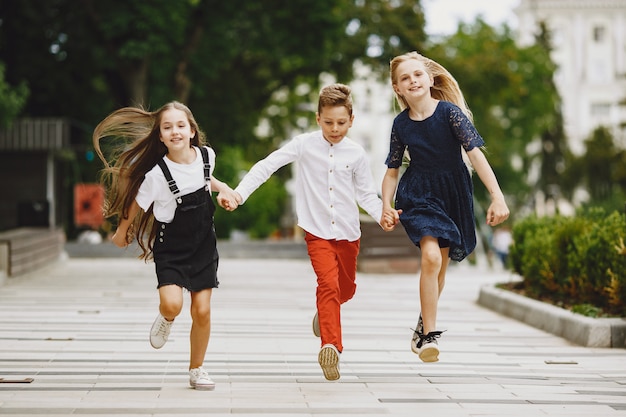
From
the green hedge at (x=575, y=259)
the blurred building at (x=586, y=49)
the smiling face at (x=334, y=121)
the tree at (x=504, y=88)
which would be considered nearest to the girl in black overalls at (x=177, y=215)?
the smiling face at (x=334, y=121)

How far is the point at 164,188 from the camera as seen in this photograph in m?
6.88

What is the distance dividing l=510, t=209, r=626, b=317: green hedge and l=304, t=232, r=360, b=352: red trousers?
330 cm

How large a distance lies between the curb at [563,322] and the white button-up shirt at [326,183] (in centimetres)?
304

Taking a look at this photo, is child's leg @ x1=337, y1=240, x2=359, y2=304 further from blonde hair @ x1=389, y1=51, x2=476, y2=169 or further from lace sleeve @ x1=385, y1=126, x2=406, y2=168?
blonde hair @ x1=389, y1=51, x2=476, y2=169

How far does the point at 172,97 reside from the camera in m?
29.1

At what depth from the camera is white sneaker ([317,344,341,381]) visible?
6.93m

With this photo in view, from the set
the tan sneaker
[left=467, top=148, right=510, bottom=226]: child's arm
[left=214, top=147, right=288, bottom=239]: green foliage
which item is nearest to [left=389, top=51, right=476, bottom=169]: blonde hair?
[left=467, top=148, right=510, bottom=226]: child's arm

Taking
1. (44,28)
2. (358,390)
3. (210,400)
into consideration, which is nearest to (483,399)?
(358,390)

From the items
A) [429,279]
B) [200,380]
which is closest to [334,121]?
[429,279]

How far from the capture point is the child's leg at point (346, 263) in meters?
7.55

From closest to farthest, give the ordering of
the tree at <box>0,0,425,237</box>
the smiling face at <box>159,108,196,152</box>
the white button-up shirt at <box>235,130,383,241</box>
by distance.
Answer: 1. the smiling face at <box>159,108,196,152</box>
2. the white button-up shirt at <box>235,130,383,241</box>
3. the tree at <box>0,0,425,237</box>

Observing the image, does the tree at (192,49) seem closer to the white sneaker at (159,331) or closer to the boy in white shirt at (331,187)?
the boy in white shirt at (331,187)

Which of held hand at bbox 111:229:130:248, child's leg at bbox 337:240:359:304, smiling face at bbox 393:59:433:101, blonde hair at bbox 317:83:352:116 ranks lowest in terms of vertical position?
child's leg at bbox 337:240:359:304

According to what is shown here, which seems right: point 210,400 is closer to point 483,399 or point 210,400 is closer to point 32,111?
point 483,399
